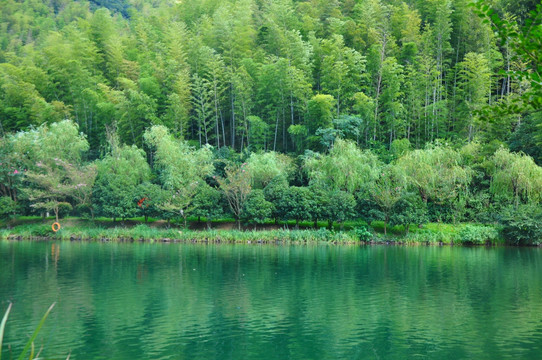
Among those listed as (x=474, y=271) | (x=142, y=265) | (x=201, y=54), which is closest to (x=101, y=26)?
(x=201, y=54)

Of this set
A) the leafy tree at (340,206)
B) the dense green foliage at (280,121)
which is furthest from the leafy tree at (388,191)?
the leafy tree at (340,206)

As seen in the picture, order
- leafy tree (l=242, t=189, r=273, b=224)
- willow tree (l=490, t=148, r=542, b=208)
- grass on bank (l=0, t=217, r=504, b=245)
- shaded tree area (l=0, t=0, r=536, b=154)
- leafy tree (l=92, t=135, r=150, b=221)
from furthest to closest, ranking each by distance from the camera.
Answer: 1. shaded tree area (l=0, t=0, r=536, b=154)
2. leafy tree (l=92, t=135, r=150, b=221)
3. leafy tree (l=242, t=189, r=273, b=224)
4. grass on bank (l=0, t=217, r=504, b=245)
5. willow tree (l=490, t=148, r=542, b=208)

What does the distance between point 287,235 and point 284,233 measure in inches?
9.5

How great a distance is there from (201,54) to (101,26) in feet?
45.1

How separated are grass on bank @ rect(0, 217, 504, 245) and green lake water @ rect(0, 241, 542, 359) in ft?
17.4

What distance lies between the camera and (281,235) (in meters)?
29.2

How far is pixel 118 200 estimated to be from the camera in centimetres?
3244

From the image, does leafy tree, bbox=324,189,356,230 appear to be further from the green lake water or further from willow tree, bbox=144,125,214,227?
willow tree, bbox=144,125,214,227

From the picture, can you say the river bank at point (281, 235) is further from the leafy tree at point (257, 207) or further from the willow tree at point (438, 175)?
the willow tree at point (438, 175)

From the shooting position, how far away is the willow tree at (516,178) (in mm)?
28516

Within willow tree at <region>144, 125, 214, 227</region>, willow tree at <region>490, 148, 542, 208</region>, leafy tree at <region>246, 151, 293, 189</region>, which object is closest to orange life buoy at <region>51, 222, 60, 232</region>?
willow tree at <region>144, 125, 214, 227</region>

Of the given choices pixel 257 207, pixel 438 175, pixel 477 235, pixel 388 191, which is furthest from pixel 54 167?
pixel 477 235

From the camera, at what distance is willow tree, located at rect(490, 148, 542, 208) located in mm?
28516

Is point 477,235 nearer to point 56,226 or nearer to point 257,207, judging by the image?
point 257,207
